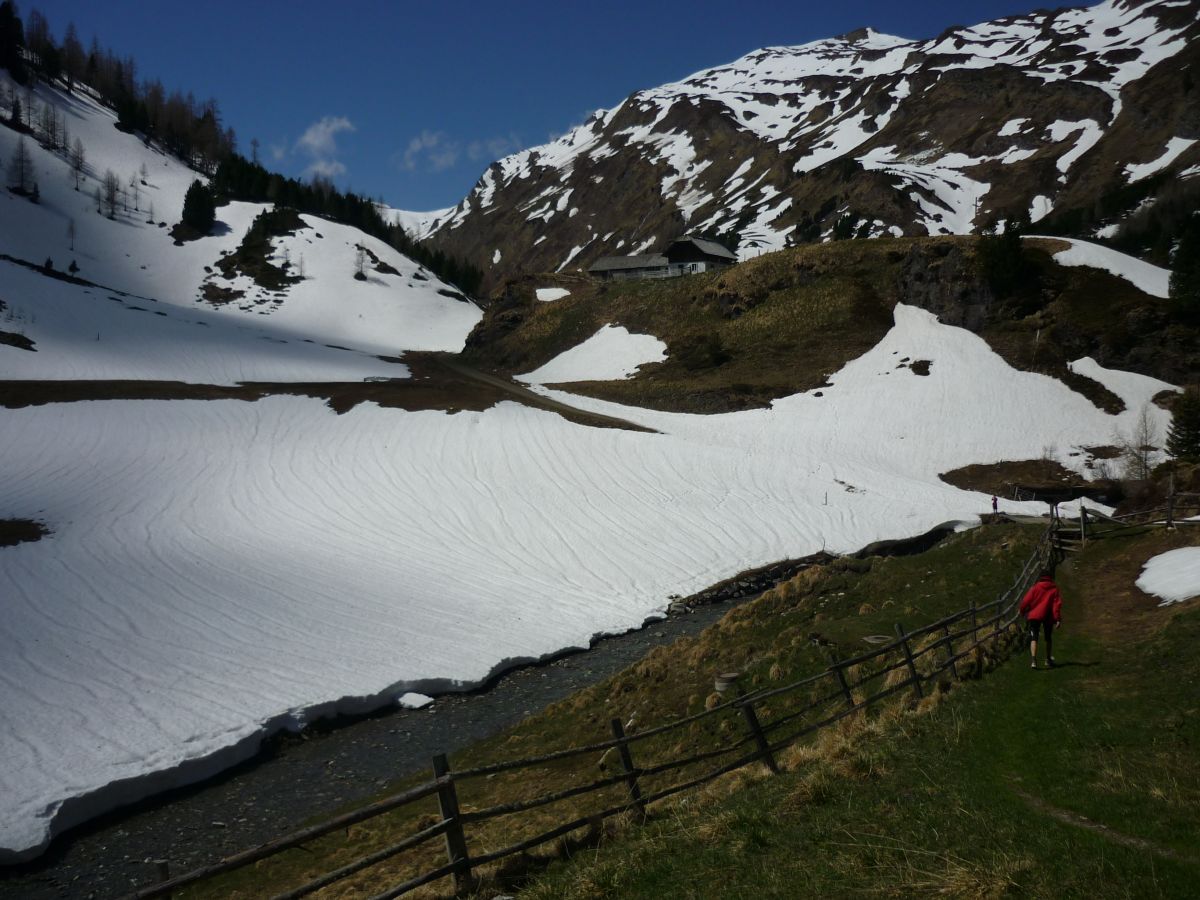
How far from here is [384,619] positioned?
1094 inches

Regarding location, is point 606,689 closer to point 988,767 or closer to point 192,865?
point 192,865

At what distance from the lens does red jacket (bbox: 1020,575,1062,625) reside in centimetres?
1462

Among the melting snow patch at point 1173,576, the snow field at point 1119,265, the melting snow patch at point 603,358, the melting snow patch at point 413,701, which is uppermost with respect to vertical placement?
the melting snow patch at point 603,358

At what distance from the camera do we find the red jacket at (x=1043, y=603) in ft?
48.0

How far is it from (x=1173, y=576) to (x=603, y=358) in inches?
2515

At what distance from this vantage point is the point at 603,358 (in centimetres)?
7994

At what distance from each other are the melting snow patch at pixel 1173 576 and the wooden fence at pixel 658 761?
123 inches

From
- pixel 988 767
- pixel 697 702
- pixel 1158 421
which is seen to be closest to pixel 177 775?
pixel 697 702

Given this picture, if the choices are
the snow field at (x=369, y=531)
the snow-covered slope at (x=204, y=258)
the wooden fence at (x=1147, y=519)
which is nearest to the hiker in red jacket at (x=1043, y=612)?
the wooden fence at (x=1147, y=519)

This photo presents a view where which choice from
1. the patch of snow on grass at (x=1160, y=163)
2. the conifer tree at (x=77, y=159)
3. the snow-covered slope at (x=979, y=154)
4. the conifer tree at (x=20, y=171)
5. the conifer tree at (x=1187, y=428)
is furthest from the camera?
the conifer tree at (x=77, y=159)

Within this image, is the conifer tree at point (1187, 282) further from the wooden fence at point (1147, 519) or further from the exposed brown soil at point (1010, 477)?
the wooden fence at point (1147, 519)

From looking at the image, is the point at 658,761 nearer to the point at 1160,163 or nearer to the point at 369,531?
the point at 369,531

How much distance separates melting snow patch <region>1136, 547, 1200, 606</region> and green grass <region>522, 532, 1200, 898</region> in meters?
5.36

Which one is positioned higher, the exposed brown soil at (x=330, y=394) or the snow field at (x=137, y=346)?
the snow field at (x=137, y=346)
